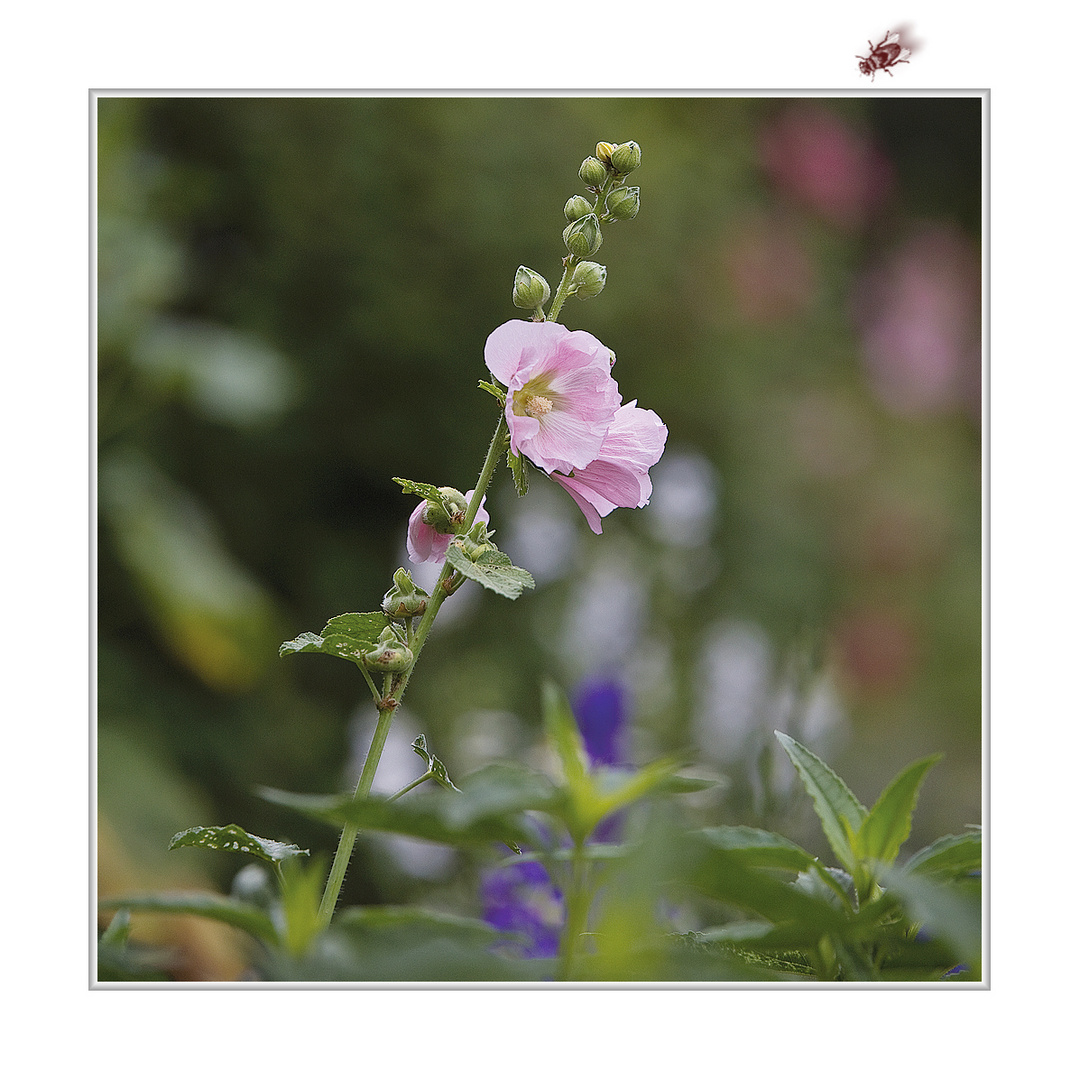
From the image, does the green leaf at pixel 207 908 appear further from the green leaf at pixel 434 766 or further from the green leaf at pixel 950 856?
the green leaf at pixel 950 856

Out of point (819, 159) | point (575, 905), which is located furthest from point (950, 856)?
point (819, 159)

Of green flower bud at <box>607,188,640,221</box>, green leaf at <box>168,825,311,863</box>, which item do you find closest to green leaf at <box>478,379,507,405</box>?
green flower bud at <box>607,188,640,221</box>

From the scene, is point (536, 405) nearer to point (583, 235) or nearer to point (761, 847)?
point (583, 235)

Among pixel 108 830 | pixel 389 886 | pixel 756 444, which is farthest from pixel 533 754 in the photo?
pixel 756 444

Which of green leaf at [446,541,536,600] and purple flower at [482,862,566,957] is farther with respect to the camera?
purple flower at [482,862,566,957]

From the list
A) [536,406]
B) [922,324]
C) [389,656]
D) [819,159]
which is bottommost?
[389,656]

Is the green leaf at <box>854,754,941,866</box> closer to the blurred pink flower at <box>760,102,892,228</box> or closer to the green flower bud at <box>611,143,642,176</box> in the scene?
the green flower bud at <box>611,143,642,176</box>
